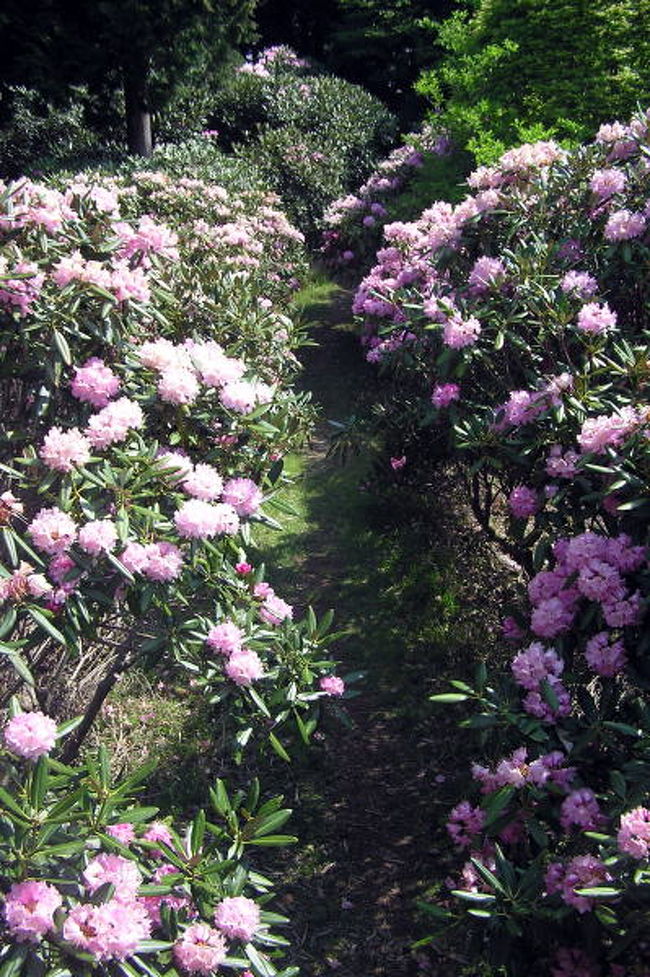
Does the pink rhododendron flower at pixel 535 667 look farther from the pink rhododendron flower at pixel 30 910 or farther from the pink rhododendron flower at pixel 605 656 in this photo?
the pink rhododendron flower at pixel 30 910

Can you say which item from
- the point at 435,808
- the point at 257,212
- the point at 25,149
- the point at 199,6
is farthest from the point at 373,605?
the point at 25,149

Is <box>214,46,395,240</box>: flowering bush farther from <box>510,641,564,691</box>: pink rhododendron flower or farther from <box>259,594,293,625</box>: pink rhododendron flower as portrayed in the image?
<box>510,641,564,691</box>: pink rhododendron flower

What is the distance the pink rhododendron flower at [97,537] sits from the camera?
214 centimetres

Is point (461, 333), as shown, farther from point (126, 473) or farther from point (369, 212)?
point (369, 212)

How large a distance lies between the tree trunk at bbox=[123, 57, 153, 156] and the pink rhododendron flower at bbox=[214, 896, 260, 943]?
34.3 ft

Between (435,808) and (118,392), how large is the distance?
204 centimetres

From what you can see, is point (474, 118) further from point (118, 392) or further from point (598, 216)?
point (118, 392)

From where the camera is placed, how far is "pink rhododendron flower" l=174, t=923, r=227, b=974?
1844 millimetres

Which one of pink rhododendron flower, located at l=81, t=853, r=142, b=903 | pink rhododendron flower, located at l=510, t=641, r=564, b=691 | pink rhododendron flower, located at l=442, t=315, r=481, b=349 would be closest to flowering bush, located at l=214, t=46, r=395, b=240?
pink rhododendron flower, located at l=442, t=315, r=481, b=349

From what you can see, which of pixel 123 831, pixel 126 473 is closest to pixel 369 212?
pixel 126 473

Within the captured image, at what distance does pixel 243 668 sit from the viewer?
2.38 metres

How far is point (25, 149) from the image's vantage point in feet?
46.6

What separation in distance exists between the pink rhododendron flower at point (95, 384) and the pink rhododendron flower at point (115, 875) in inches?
49.1

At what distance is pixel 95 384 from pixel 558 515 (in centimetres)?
153
